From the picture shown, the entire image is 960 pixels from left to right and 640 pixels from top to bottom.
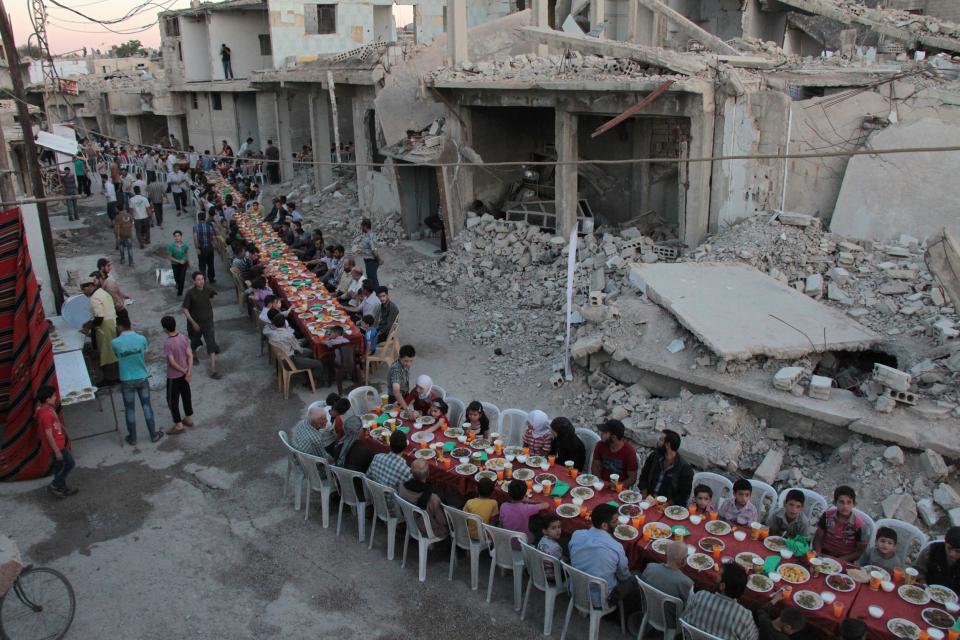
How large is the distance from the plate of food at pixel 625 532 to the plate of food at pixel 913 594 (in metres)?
1.96

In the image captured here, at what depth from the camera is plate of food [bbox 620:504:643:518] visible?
672cm

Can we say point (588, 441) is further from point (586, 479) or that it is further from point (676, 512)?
point (676, 512)

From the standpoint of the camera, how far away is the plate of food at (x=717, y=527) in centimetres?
645

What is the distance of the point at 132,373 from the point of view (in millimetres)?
9484

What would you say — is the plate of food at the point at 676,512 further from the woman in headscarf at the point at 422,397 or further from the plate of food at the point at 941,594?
the woman in headscarf at the point at 422,397

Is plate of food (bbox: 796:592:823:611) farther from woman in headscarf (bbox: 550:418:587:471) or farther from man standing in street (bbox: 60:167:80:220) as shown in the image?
man standing in street (bbox: 60:167:80:220)

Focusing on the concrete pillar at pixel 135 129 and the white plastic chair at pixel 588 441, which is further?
the concrete pillar at pixel 135 129

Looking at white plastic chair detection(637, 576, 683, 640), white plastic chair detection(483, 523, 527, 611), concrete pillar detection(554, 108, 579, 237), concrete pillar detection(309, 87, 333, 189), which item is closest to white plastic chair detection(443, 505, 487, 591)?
white plastic chair detection(483, 523, 527, 611)

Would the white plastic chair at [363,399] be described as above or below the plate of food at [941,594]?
below

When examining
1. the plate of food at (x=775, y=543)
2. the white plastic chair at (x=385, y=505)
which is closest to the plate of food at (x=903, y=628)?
the plate of food at (x=775, y=543)

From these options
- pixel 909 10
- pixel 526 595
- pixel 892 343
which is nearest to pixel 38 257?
pixel 526 595

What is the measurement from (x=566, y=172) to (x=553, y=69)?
2287 millimetres

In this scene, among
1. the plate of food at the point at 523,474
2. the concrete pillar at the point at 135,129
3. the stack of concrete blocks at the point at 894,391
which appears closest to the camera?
the plate of food at the point at 523,474

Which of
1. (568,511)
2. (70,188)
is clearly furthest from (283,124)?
(568,511)
